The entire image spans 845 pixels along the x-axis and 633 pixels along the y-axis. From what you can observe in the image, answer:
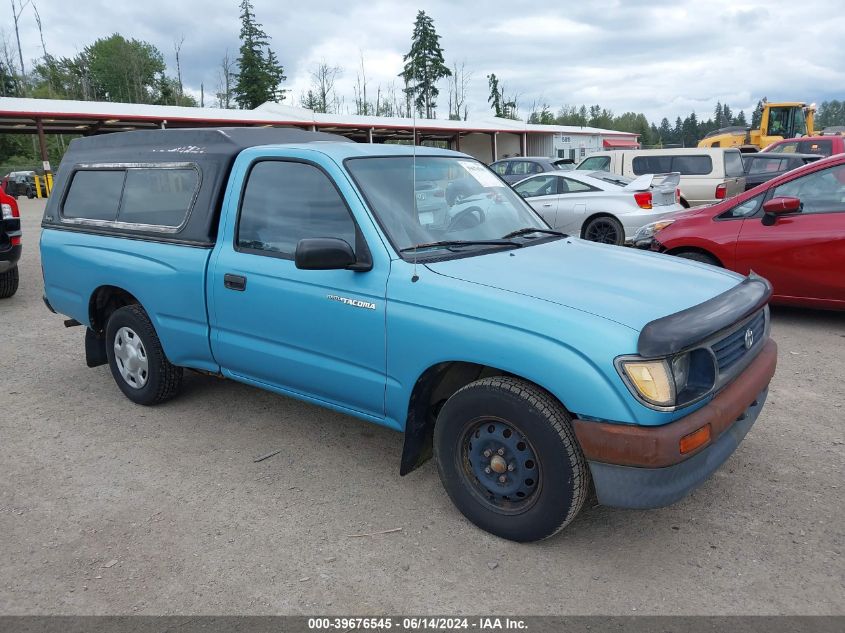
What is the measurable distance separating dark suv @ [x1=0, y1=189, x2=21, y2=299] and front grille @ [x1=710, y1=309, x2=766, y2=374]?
8278 millimetres

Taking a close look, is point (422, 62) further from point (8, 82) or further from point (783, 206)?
point (8, 82)

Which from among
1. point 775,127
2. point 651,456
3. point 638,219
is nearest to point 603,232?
point 638,219

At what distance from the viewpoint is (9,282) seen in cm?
870

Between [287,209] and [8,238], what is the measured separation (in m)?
6.34

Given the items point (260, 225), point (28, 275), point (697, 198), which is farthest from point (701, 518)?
point (697, 198)

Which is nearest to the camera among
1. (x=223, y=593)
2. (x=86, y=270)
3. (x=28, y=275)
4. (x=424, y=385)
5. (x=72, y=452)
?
(x=223, y=593)

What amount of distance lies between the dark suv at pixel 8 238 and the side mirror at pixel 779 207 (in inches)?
334

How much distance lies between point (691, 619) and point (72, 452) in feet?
11.9

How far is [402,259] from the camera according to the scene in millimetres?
3299

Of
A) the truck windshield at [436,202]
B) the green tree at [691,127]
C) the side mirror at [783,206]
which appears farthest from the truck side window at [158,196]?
the green tree at [691,127]

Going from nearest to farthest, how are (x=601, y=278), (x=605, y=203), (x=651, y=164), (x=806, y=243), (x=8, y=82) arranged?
(x=601, y=278) < (x=806, y=243) < (x=605, y=203) < (x=651, y=164) < (x=8, y=82)

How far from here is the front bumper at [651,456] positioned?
8.51 feet

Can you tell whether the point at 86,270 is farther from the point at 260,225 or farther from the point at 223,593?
the point at 223,593

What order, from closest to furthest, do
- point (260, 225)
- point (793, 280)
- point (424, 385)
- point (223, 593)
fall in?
1. point (223, 593)
2. point (424, 385)
3. point (260, 225)
4. point (793, 280)
